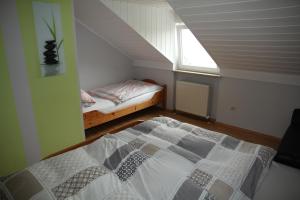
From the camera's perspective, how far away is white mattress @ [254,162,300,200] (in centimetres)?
126

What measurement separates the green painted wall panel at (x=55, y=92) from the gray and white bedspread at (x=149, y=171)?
0.82 meters

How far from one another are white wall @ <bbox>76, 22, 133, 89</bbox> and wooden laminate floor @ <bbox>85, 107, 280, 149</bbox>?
0.92 metres

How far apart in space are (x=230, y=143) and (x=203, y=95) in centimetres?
181

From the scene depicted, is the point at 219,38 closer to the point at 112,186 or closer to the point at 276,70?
the point at 276,70

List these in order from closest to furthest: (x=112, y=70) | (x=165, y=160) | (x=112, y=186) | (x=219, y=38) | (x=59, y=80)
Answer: (x=112, y=186)
(x=165, y=160)
(x=59, y=80)
(x=219, y=38)
(x=112, y=70)

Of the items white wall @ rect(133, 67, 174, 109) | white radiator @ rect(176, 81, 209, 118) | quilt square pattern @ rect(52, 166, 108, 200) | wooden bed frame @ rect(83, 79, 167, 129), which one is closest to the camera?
quilt square pattern @ rect(52, 166, 108, 200)

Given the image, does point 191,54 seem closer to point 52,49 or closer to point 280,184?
point 52,49

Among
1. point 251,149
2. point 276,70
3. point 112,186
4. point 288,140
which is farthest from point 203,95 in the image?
point 112,186

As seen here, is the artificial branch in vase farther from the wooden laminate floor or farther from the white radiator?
the white radiator

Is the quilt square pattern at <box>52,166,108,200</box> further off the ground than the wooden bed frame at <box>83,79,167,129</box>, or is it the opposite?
the quilt square pattern at <box>52,166,108,200</box>

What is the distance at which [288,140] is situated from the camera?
6.36 ft

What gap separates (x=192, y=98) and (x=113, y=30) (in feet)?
5.83

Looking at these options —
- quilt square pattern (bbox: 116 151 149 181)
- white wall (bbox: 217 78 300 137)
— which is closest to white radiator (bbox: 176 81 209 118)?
white wall (bbox: 217 78 300 137)

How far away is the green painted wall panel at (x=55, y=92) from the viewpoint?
75.1 inches
